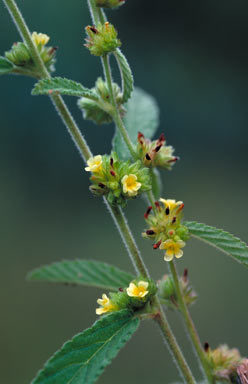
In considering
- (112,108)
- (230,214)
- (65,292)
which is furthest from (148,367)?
(112,108)

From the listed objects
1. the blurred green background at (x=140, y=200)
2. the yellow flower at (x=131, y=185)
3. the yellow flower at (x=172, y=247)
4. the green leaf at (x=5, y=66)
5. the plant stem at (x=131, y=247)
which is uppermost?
the blurred green background at (x=140, y=200)

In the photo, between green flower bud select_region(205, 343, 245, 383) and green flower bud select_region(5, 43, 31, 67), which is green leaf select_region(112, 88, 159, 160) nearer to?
green flower bud select_region(5, 43, 31, 67)

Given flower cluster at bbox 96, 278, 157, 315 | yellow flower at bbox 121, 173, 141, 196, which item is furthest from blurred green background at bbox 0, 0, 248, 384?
yellow flower at bbox 121, 173, 141, 196

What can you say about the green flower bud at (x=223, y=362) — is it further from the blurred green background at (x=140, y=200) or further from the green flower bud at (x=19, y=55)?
the blurred green background at (x=140, y=200)

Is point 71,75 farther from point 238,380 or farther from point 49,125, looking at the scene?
point 238,380

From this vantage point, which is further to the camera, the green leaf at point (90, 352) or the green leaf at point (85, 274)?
the green leaf at point (85, 274)

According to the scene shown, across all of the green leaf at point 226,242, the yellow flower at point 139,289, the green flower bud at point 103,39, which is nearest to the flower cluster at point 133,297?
the yellow flower at point 139,289
